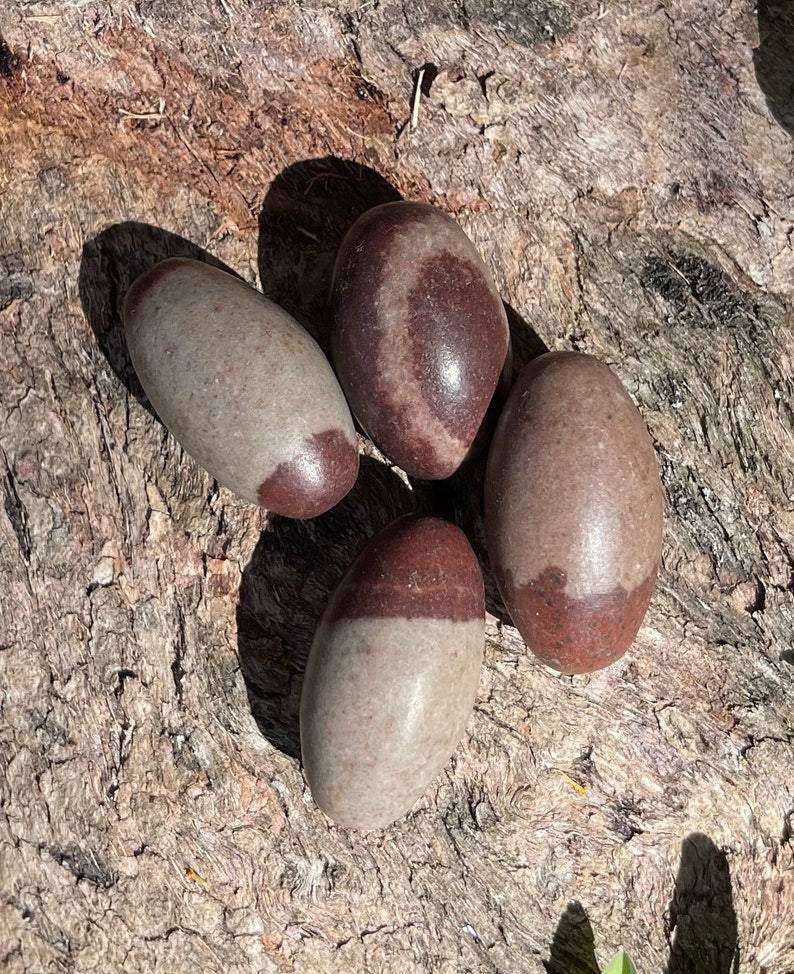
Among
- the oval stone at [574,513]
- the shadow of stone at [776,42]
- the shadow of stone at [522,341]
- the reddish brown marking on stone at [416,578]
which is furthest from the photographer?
the shadow of stone at [522,341]

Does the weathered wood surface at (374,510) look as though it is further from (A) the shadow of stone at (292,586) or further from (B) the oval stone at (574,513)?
(B) the oval stone at (574,513)

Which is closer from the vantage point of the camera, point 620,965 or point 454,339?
point 454,339

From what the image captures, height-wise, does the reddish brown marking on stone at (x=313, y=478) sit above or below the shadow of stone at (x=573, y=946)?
above

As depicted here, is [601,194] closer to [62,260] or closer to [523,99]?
[523,99]

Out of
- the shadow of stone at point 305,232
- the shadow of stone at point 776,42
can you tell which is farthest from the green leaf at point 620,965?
the shadow of stone at point 776,42

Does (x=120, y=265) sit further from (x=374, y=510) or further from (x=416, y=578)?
(x=416, y=578)

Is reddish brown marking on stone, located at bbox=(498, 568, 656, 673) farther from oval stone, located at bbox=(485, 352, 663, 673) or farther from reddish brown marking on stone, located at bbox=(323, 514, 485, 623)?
reddish brown marking on stone, located at bbox=(323, 514, 485, 623)

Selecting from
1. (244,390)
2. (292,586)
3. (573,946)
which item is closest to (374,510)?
(292,586)

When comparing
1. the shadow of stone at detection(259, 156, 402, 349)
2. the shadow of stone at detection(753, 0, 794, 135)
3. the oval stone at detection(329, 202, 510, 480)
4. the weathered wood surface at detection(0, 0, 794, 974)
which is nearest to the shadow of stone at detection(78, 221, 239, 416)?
the weathered wood surface at detection(0, 0, 794, 974)
